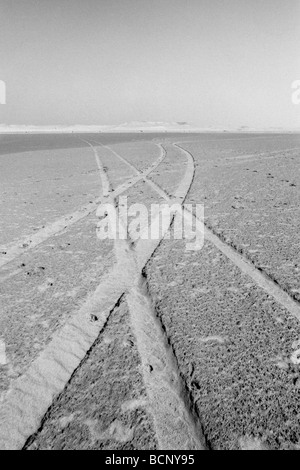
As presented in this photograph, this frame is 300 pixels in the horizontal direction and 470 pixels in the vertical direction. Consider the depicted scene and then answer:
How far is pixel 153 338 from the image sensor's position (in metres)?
1.84

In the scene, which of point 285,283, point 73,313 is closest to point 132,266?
point 73,313

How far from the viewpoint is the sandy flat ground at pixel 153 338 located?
4.36ft

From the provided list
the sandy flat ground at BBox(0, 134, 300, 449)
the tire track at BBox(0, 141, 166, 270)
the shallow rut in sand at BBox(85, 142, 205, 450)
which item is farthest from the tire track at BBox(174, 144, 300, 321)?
the tire track at BBox(0, 141, 166, 270)

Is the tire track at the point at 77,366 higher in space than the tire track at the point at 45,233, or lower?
lower

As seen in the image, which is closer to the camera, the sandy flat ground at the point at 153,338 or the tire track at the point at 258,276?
the sandy flat ground at the point at 153,338

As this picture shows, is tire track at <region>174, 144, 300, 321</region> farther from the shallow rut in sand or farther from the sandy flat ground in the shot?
the shallow rut in sand

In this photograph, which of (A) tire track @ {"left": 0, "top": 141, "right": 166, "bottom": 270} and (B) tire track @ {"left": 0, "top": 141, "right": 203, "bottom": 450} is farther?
(A) tire track @ {"left": 0, "top": 141, "right": 166, "bottom": 270}

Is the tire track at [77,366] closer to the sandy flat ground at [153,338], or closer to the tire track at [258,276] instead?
the sandy flat ground at [153,338]

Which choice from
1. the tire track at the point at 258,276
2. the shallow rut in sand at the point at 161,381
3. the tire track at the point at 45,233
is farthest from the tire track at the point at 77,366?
the tire track at the point at 45,233

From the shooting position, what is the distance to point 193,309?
208 cm

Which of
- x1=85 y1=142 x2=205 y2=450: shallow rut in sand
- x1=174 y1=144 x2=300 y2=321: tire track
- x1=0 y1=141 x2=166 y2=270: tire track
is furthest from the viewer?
x1=0 y1=141 x2=166 y2=270: tire track

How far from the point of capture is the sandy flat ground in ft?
4.36
